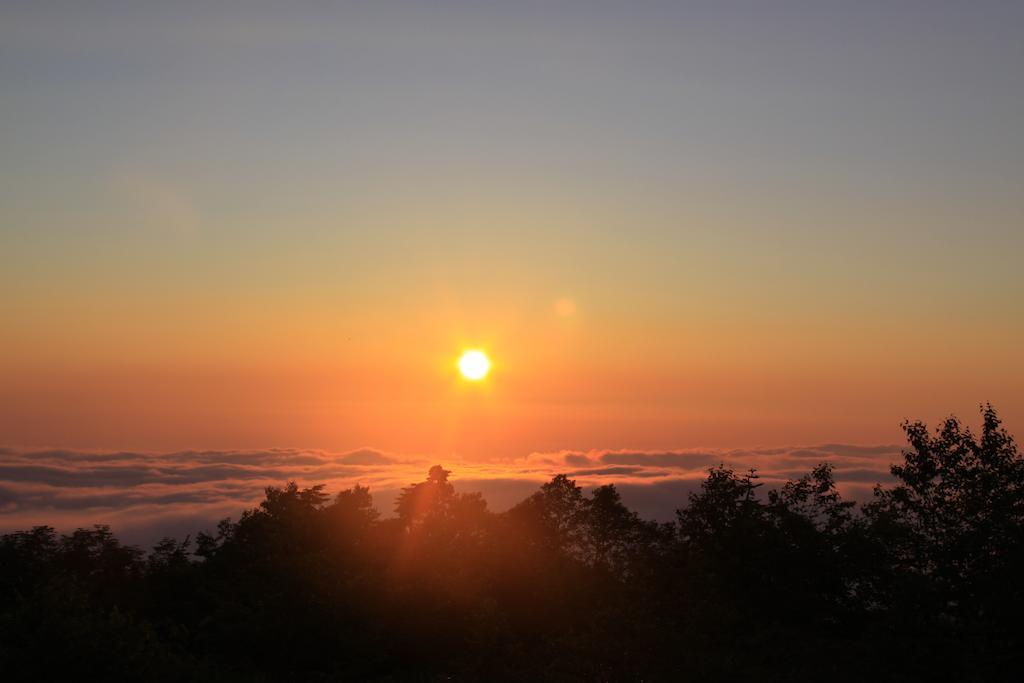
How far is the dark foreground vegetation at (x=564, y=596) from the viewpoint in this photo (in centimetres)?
2645

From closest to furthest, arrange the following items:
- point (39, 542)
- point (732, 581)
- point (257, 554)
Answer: point (732, 581) < point (257, 554) < point (39, 542)

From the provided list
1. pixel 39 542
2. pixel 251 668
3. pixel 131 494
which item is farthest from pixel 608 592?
pixel 131 494

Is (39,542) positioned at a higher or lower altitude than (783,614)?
higher

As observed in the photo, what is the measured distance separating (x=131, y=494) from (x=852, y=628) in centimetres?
19559

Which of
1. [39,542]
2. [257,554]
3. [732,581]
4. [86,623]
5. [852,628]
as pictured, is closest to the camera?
[86,623]

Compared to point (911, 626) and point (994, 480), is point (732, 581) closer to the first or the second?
point (911, 626)

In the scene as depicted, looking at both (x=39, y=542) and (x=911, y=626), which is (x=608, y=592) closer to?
(x=911, y=626)

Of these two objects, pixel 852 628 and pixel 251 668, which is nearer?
pixel 251 668

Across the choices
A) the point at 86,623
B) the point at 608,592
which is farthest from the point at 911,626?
the point at 86,623

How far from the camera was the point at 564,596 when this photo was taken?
3912 cm

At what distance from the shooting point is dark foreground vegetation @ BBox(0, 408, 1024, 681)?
26.5 metres

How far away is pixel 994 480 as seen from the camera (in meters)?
30.0

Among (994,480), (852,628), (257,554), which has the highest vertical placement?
(994,480)

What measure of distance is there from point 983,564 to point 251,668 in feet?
86.8
